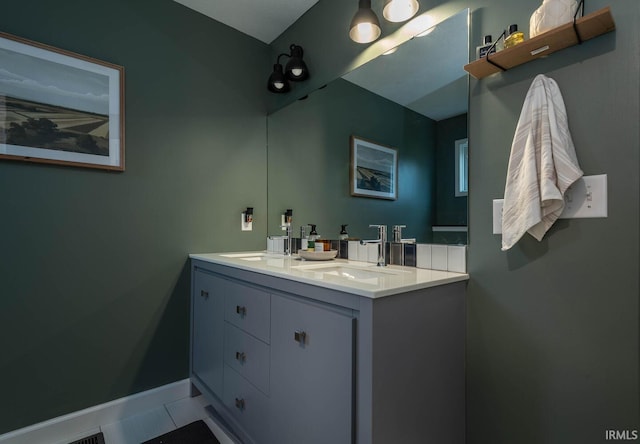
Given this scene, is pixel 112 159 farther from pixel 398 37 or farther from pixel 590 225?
pixel 590 225

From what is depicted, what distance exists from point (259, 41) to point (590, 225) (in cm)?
239

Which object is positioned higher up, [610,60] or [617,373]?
[610,60]

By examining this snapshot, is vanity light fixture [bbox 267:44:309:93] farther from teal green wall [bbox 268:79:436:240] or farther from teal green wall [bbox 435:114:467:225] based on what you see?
teal green wall [bbox 435:114:467:225]

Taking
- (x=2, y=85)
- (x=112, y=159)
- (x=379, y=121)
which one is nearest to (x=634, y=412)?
(x=379, y=121)

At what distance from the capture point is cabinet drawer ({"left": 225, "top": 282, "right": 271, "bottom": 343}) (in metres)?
1.38

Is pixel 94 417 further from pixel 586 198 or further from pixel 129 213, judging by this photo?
pixel 586 198

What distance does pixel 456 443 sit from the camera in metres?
1.25

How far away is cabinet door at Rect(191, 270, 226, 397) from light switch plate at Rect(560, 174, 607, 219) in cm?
151

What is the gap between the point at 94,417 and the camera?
1.73m

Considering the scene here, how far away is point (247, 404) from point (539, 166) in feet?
4.97

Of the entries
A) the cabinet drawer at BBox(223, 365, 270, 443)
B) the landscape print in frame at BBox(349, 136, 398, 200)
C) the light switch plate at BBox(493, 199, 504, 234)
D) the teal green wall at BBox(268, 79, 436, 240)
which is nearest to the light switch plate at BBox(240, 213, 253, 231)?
the teal green wall at BBox(268, 79, 436, 240)

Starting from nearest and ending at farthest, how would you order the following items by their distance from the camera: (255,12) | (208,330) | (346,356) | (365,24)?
(346,356)
(365,24)
(208,330)
(255,12)

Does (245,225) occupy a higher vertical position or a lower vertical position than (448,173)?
lower

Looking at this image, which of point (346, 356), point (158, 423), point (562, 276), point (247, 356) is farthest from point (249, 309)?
point (562, 276)
